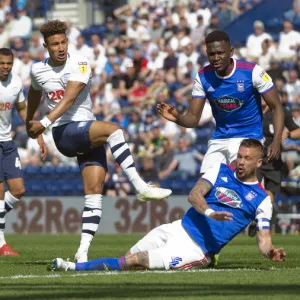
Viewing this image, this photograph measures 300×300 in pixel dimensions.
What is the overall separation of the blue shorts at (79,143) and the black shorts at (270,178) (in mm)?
5558

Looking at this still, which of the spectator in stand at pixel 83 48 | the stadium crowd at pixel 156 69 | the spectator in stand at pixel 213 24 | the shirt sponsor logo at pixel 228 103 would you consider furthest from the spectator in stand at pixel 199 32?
the shirt sponsor logo at pixel 228 103

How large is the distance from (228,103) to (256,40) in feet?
41.6

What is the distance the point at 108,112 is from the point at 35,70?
1398cm

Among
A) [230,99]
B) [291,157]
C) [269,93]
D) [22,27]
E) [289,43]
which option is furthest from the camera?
[22,27]

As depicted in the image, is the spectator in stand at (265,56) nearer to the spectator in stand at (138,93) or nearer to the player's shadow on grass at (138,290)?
the spectator in stand at (138,93)

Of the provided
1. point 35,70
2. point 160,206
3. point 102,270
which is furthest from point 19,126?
point 102,270

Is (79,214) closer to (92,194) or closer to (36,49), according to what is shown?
(36,49)

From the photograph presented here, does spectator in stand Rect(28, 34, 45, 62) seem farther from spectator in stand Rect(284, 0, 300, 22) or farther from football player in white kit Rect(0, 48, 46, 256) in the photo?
football player in white kit Rect(0, 48, 46, 256)

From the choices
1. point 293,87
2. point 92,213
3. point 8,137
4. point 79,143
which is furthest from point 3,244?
point 293,87

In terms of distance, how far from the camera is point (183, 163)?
71.1 feet

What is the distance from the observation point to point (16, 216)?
73.6 ft

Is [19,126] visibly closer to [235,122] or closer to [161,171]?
[161,171]

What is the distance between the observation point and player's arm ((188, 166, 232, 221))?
27.6 ft

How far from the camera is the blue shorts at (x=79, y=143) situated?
34.2 ft
